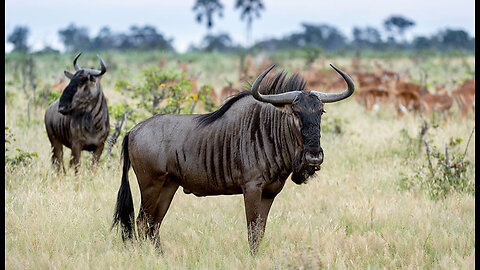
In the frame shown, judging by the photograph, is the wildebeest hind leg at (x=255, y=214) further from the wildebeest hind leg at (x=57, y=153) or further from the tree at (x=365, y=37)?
the tree at (x=365, y=37)

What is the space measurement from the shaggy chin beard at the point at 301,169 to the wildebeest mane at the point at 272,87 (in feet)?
2.01

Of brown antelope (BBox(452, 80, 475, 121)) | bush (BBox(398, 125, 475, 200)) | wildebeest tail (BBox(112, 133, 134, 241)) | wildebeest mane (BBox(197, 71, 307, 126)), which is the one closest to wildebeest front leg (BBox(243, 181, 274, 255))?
wildebeest mane (BBox(197, 71, 307, 126))

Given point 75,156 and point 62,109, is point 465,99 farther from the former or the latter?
point 62,109

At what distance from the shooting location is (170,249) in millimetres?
4793

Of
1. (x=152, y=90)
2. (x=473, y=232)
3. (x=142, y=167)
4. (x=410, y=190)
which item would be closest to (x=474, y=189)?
(x=410, y=190)

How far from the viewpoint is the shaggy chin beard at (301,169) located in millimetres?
4172

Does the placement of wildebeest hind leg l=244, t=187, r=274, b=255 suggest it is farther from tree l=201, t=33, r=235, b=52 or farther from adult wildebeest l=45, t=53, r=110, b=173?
tree l=201, t=33, r=235, b=52

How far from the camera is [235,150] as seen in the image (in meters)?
4.43

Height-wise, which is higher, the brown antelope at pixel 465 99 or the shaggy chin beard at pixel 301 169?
the shaggy chin beard at pixel 301 169

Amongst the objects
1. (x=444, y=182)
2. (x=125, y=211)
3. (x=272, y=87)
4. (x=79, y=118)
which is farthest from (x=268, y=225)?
(x=79, y=118)

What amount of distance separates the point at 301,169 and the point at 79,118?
151 inches

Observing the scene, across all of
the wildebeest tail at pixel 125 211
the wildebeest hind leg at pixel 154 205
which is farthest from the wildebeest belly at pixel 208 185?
the wildebeest tail at pixel 125 211

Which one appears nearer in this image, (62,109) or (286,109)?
(286,109)

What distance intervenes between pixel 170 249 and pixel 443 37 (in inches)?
2479
